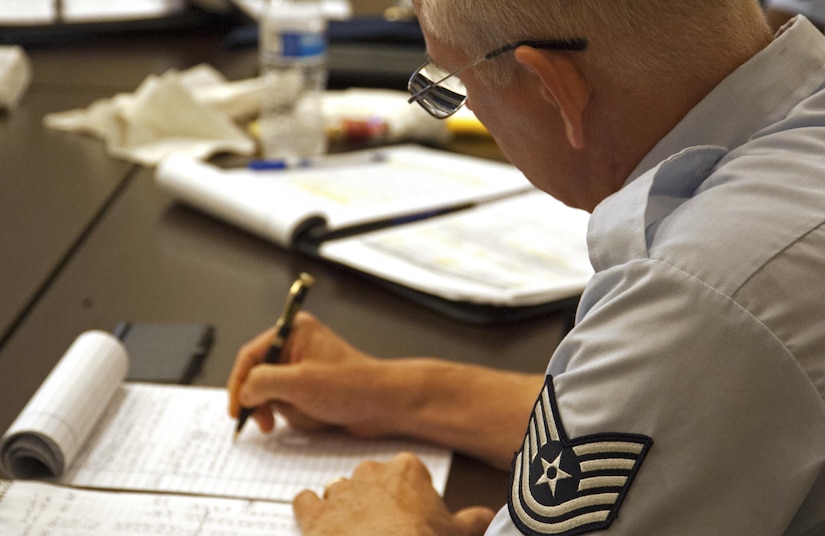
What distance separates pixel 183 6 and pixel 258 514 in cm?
219

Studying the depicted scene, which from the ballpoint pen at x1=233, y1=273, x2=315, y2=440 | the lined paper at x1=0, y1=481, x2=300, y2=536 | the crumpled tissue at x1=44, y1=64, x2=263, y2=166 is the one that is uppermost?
the ballpoint pen at x1=233, y1=273, x2=315, y2=440

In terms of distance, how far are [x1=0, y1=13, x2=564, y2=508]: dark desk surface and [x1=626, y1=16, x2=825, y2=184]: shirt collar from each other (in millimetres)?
448

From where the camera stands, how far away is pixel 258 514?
103cm

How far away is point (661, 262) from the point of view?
707 millimetres

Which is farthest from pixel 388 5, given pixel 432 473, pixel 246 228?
pixel 432 473

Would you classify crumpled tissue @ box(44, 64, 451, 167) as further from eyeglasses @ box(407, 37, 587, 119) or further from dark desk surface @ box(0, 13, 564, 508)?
eyeglasses @ box(407, 37, 587, 119)

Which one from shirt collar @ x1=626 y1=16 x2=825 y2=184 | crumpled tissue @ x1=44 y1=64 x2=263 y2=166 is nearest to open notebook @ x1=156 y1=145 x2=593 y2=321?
crumpled tissue @ x1=44 y1=64 x2=263 y2=166

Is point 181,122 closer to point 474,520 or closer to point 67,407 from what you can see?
point 67,407

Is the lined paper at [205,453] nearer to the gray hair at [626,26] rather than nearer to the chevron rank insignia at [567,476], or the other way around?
the chevron rank insignia at [567,476]

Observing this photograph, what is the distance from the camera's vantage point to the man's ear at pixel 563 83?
810mm

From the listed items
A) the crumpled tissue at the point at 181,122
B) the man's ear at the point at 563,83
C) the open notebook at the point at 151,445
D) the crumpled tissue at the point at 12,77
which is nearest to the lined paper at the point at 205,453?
the open notebook at the point at 151,445

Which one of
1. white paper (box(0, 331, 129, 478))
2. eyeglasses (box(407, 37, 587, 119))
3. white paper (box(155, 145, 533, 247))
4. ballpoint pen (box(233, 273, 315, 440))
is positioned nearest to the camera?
eyeglasses (box(407, 37, 587, 119))

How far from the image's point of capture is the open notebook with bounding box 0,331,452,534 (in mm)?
1074

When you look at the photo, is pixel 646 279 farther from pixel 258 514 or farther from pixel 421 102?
pixel 258 514
